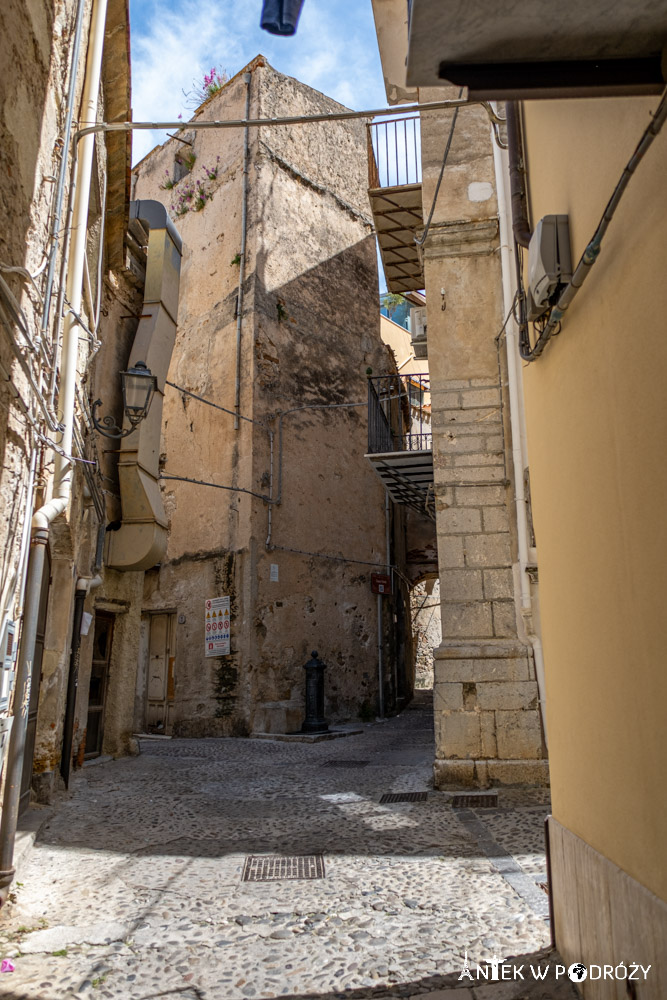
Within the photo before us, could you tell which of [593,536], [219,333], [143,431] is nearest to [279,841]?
[593,536]

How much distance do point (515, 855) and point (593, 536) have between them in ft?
8.92

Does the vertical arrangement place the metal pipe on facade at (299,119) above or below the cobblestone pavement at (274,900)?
above

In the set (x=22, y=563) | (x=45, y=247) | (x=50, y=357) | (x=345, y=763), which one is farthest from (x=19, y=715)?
(x=345, y=763)

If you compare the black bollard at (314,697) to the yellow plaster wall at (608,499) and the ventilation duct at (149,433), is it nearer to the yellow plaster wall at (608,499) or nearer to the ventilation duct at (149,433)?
the ventilation duct at (149,433)

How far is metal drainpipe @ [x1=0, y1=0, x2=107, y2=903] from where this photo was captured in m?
3.80

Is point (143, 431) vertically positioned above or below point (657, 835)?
above

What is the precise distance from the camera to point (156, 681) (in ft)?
42.3

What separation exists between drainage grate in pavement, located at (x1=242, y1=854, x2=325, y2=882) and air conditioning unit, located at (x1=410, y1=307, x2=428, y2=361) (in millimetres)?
6672

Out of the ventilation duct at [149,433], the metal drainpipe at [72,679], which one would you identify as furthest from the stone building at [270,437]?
the metal drainpipe at [72,679]

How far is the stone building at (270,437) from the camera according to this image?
12.4 metres

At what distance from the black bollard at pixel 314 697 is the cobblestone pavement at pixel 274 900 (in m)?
5.42

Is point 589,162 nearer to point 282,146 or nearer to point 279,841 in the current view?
point 279,841

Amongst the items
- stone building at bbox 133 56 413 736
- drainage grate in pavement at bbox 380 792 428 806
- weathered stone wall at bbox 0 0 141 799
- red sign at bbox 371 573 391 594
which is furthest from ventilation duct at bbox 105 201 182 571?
red sign at bbox 371 573 391 594

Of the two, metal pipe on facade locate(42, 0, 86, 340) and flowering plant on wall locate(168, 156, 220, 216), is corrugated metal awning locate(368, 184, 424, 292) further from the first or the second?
flowering plant on wall locate(168, 156, 220, 216)
